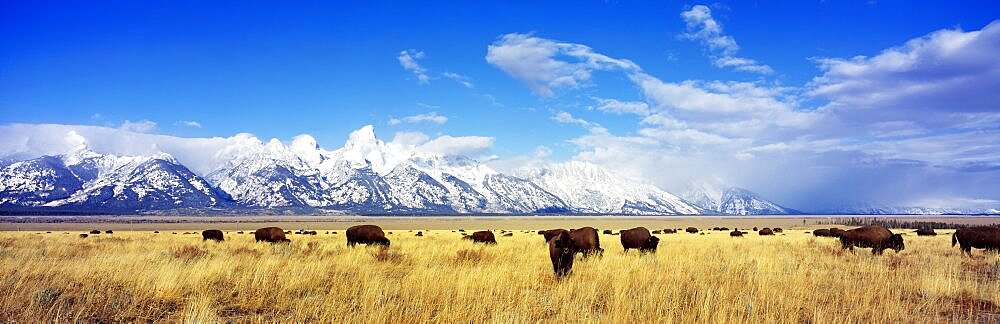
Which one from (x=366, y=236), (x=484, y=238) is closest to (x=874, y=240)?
(x=484, y=238)

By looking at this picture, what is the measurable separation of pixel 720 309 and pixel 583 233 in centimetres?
1146

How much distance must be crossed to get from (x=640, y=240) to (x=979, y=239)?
1495 centimetres

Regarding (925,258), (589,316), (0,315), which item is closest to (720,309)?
(589,316)

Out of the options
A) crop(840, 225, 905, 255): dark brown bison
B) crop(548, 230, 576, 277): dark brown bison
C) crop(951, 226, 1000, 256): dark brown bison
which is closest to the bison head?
crop(840, 225, 905, 255): dark brown bison

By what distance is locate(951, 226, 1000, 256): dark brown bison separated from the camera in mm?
22078

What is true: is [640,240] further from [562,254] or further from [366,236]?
[366,236]

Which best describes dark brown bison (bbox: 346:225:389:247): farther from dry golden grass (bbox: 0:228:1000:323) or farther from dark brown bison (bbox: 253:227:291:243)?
dry golden grass (bbox: 0:228:1000:323)

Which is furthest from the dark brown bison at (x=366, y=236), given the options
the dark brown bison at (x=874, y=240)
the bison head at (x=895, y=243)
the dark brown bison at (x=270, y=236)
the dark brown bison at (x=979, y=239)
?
the dark brown bison at (x=979, y=239)

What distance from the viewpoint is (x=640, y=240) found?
2103 cm

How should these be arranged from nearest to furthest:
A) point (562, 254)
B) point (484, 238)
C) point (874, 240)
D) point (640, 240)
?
point (562, 254)
point (640, 240)
point (874, 240)
point (484, 238)

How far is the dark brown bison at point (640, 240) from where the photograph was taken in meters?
20.3

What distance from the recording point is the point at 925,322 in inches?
287

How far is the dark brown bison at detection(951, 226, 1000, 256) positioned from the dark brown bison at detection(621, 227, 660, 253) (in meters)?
→ 13.6

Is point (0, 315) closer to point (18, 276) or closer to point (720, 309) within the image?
point (18, 276)
